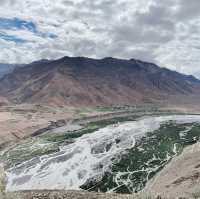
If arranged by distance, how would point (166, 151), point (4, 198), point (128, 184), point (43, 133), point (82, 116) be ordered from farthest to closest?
point (82, 116)
point (43, 133)
point (166, 151)
point (128, 184)
point (4, 198)

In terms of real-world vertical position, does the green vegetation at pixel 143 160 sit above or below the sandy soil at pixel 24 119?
below

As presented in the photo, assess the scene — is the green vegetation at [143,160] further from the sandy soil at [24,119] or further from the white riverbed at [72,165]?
the sandy soil at [24,119]

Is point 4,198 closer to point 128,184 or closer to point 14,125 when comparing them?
point 128,184

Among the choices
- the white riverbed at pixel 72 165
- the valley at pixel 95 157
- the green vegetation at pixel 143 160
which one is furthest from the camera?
the white riverbed at pixel 72 165

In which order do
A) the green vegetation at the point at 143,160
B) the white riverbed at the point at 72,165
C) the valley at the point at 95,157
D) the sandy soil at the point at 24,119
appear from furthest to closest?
the sandy soil at the point at 24,119 < the white riverbed at the point at 72,165 < the valley at the point at 95,157 < the green vegetation at the point at 143,160

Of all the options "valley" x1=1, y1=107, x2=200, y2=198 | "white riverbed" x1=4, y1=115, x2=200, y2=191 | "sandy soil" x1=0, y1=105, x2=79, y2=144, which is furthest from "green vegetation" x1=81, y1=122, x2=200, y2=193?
"sandy soil" x1=0, y1=105, x2=79, y2=144

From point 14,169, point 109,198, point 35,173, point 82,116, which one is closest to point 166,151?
point 35,173

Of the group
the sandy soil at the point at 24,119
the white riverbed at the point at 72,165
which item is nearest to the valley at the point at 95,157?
the white riverbed at the point at 72,165

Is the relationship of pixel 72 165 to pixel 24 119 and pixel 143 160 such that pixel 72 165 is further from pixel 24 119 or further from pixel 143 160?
pixel 24 119

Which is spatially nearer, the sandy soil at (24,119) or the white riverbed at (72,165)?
the white riverbed at (72,165)
